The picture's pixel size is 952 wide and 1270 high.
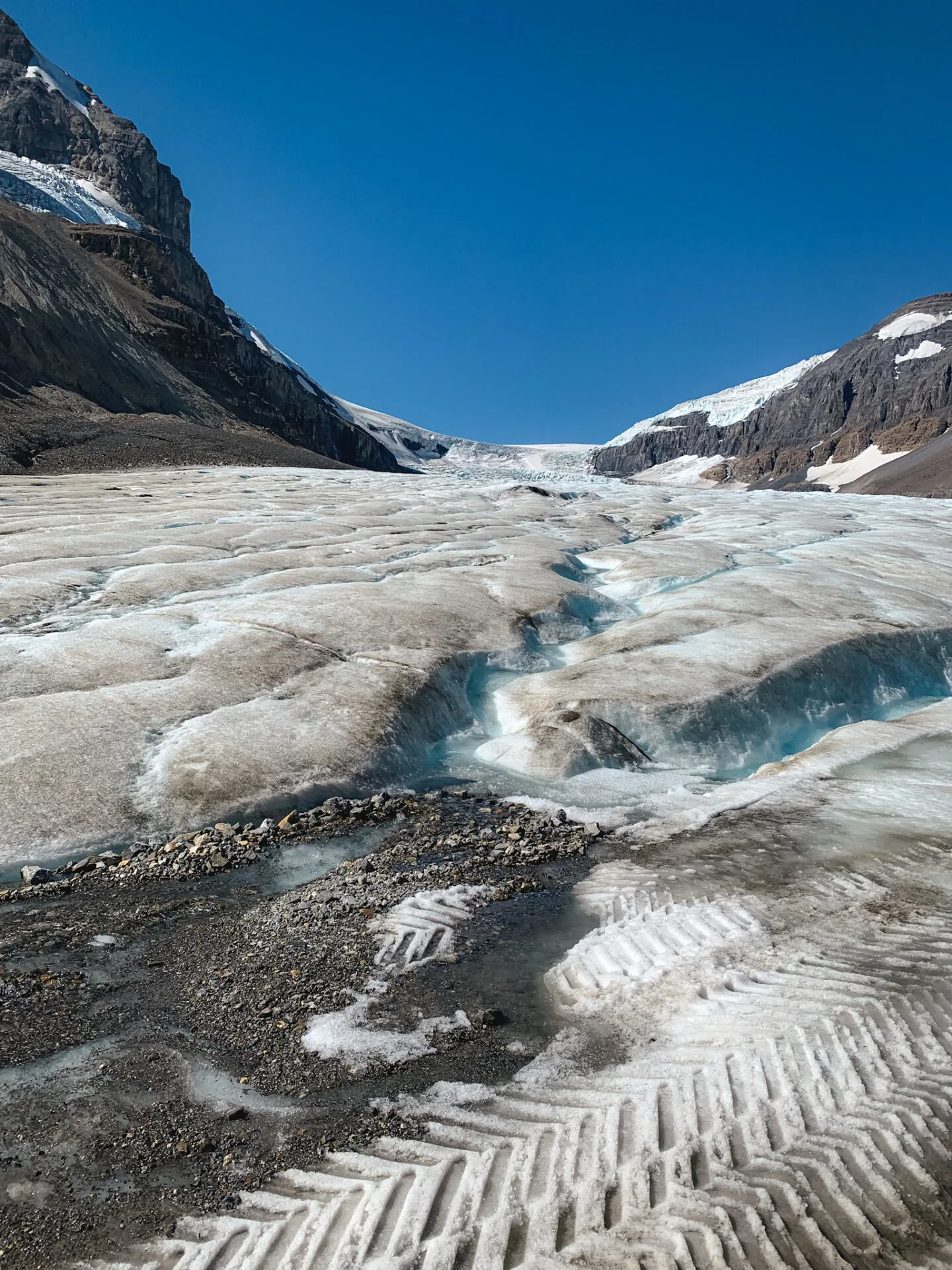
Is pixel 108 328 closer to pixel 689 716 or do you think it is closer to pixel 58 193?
pixel 58 193

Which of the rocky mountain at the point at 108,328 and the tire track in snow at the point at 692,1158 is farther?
the rocky mountain at the point at 108,328

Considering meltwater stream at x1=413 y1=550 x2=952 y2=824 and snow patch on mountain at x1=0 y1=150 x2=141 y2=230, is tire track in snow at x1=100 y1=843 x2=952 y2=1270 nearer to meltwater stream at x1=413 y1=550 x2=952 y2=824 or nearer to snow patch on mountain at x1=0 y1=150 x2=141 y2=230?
meltwater stream at x1=413 y1=550 x2=952 y2=824

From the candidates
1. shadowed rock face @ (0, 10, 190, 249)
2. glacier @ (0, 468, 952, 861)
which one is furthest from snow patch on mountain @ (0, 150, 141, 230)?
glacier @ (0, 468, 952, 861)

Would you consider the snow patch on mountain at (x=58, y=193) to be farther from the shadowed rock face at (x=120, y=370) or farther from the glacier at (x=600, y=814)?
the glacier at (x=600, y=814)

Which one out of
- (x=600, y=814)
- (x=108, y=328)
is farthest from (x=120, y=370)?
(x=600, y=814)

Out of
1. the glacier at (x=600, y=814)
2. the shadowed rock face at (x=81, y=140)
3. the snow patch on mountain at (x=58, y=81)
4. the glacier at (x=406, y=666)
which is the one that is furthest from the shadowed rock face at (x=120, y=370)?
the snow patch on mountain at (x=58, y=81)

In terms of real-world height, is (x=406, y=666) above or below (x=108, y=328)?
below
